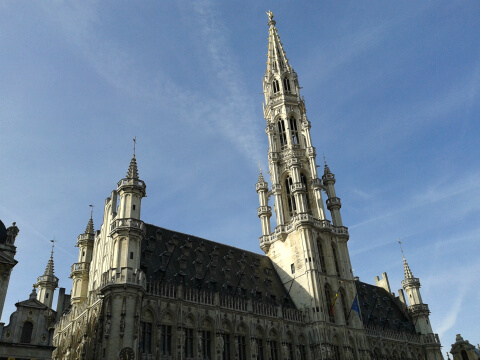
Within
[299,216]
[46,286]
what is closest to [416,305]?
[299,216]

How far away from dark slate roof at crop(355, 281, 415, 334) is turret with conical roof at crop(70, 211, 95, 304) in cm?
3953

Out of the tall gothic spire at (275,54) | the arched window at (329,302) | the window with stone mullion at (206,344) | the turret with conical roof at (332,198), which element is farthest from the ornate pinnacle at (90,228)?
the tall gothic spire at (275,54)

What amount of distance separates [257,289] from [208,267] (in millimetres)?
7114

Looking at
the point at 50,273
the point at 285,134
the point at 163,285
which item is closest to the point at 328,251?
the point at 285,134

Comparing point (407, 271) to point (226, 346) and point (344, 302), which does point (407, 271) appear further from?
point (226, 346)

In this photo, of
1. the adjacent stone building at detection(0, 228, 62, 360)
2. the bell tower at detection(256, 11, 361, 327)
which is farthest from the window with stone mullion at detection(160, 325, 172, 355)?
the bell tower at detection(256, 11, 361, 327)

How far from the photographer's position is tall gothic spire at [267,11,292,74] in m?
82.8

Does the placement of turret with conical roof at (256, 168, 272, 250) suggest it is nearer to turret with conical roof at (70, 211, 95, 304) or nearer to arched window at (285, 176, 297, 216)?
arched window at (285, 176, 297, 216)

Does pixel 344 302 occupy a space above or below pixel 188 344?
above

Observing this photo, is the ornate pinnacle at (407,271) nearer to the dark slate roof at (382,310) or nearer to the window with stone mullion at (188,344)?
the dark slate roof at (382,310)

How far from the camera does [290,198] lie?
68.1m

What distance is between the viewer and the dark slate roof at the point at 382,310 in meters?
69.1

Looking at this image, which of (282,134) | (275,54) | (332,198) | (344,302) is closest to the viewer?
(344,302)

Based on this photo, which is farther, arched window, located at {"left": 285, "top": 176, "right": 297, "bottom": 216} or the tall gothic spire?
the tall gothic spire
